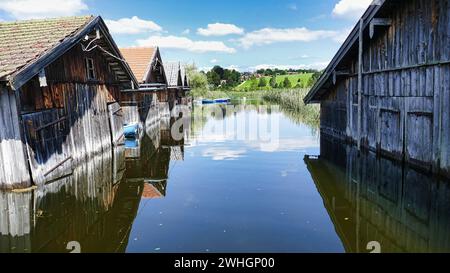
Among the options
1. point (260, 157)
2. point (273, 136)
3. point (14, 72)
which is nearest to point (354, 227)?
point (260, 157)

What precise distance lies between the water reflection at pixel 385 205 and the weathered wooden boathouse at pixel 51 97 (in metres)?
7.48

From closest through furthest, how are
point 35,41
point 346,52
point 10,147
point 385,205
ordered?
point 385,205
point 10,147
point 35,41
point 346,52

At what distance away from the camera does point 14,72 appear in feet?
25.5

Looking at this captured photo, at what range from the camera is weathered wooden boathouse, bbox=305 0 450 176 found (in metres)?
9.03

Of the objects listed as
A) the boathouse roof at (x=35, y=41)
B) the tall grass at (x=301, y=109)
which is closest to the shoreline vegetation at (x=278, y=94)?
the tall grass at (x=301, y=109)

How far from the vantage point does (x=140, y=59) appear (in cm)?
2450

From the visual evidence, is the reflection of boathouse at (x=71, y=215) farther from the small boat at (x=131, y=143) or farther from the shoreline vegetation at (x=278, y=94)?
the shoreline vegetation at (x=278, y=94)

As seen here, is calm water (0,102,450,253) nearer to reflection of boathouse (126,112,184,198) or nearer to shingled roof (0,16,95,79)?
reflection of boathouse (126,112,184,198)

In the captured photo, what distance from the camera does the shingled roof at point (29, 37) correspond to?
27.6ft

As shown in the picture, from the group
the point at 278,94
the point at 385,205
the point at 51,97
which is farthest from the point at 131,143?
the point at 278,94

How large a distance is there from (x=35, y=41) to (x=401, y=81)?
435 inches

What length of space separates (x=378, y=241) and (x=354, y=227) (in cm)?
70

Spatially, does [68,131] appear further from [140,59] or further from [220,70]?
[220,70]

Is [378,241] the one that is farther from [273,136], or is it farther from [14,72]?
[273,136]
